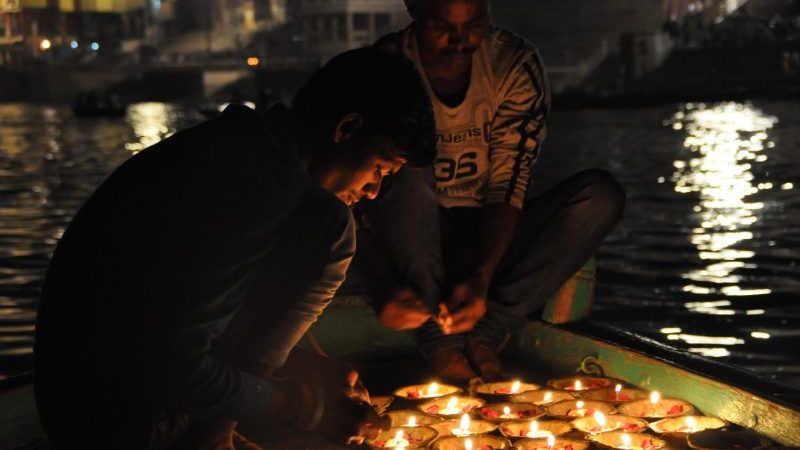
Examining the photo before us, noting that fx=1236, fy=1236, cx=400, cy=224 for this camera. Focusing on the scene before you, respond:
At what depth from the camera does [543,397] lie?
4.49 meters

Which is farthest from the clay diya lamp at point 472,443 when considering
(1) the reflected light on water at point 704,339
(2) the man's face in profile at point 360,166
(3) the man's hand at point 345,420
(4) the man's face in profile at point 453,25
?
(1) the reflected light on water at point 704,339

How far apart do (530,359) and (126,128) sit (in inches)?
1171

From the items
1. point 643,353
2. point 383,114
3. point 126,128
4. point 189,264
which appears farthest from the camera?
point 126,128

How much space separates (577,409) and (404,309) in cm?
71

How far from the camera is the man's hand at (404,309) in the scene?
4453mm

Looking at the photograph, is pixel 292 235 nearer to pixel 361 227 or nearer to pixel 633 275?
pixel 361 227

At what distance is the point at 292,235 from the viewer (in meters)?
3.02

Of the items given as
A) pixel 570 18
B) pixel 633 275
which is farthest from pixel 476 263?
pixel 570 18

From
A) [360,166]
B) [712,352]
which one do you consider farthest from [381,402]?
[712,352]

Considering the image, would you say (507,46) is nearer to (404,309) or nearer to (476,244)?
(476,244)

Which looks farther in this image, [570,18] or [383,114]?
[570,18]

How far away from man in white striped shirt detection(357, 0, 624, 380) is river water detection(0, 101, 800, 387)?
53.9 inches

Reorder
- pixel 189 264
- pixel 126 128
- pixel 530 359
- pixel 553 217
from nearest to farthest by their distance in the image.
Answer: pixel 189 264 → pixel 553 217 → pixel 530 359 → pixel 126 128

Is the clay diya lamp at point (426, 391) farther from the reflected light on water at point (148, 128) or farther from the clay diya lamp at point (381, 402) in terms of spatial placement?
the reflected light on water at point (148, 128)
